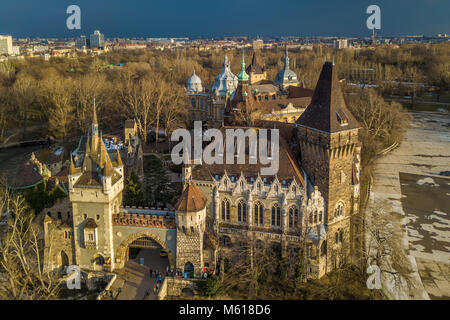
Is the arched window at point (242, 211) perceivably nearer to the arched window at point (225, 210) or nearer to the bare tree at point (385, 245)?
the arched window at point (225, 210)

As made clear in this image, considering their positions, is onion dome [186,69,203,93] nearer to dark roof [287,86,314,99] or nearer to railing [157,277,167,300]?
dark roof [287,86,314,99]

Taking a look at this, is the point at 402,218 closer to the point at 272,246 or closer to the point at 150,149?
the point at 272,246

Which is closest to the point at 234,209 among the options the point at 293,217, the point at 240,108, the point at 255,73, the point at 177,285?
the point at 293,217

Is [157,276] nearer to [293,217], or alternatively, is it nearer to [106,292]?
[106,292]

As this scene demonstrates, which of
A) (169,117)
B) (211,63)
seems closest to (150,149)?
(169,117)

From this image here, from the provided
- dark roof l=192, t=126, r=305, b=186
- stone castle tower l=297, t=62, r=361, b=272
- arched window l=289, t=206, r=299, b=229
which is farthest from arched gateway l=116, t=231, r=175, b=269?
stone castle tower l=297, t=62, r=361, b=272

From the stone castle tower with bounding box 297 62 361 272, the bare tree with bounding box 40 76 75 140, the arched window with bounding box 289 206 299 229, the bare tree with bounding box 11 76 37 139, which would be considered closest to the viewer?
the stone castle tower with bounding box 297 62 361 272
